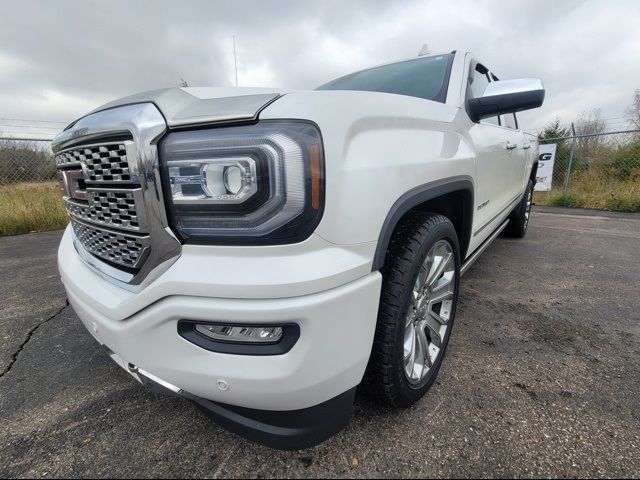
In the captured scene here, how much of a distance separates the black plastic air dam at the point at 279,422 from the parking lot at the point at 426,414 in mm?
249

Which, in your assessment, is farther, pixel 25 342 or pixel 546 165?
pixel 546 165

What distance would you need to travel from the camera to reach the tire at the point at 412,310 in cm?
132

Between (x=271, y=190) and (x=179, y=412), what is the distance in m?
1.20

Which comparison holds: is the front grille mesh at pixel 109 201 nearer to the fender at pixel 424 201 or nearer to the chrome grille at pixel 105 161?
the chrome grille at pixel 105 161

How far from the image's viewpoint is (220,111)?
1035 millimetres

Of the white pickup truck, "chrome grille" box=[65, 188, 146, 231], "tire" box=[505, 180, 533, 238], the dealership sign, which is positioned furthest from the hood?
the dealership sign

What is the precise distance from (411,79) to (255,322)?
201 centimetres

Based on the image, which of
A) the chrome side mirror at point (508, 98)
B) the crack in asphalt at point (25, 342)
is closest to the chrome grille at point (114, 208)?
the crack in asphalt at point (25, 342)

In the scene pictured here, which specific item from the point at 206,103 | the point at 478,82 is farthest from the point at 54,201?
the point at 478,82

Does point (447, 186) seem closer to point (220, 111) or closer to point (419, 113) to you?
point (419, 113)

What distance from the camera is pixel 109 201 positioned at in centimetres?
128

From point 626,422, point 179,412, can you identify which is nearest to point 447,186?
point 626,422

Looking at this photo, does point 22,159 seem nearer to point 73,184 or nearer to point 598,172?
point 73,184

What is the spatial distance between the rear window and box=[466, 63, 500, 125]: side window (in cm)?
20
